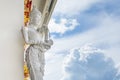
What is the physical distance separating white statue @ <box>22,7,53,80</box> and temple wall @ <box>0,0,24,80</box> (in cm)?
6

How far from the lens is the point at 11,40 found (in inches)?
62.9

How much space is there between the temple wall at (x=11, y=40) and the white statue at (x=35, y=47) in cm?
6

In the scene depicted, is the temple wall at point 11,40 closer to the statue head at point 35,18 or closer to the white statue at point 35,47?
the white statue at point 35,47

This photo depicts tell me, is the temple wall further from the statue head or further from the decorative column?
the statue head

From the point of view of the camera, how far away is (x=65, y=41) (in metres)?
5.73

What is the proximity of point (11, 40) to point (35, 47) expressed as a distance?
0.72 ft

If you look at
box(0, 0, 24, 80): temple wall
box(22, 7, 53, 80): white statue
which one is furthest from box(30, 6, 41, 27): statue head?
box(0, 0, 24, 80): temple wall

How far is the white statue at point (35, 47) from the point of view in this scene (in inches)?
67.1

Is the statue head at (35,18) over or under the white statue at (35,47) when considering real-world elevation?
over

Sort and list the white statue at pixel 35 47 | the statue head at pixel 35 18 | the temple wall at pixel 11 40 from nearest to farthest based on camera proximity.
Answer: the temple wall at pixel 11 40
the white statue at pixel 35 47
the statue head at pixel 35 18

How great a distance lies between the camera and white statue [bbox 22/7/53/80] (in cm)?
171

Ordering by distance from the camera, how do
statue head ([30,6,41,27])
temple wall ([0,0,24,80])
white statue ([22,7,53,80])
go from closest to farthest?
1. temple wall ([0,0,24,80])
2. white statue ([22,7,53,80])
3. statue head ([30,6,41,27])

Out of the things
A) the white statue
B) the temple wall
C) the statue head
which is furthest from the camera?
the statue head

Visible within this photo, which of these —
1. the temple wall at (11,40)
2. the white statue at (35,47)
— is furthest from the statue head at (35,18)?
the temple wall at (11,40)
